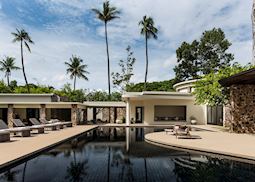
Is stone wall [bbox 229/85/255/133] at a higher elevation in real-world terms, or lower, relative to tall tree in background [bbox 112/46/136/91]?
lower

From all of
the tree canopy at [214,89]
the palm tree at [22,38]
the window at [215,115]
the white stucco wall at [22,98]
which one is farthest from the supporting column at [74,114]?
the palm tree at [22,38]

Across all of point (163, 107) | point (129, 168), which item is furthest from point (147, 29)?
point (129, 168)

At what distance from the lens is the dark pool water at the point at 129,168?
7.49 meters

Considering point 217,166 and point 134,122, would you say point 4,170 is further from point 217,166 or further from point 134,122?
point 134,122

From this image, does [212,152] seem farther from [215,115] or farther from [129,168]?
[215,115]

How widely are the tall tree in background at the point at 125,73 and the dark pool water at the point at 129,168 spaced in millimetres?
34653

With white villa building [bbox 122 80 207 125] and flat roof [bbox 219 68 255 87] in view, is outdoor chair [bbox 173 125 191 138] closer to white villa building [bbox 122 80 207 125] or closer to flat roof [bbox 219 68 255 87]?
flat roof [bbox 219 68 255 87]

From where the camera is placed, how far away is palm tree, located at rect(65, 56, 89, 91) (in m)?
51.9

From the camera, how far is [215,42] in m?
49.4

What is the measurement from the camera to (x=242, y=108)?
1850 cm

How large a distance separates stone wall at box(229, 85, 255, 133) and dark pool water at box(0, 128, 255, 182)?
28.6ft

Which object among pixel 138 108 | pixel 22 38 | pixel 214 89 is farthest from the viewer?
pixel 22 38

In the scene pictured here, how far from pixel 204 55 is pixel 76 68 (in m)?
22.9

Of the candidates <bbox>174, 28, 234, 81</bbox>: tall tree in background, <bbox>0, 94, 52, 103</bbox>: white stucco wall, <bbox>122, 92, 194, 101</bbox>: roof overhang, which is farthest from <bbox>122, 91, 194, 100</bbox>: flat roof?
<bbox>174, 28, 234, 81</bbox>: tall tree in background
